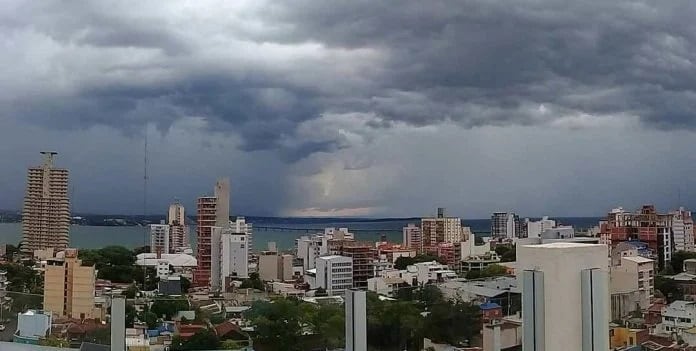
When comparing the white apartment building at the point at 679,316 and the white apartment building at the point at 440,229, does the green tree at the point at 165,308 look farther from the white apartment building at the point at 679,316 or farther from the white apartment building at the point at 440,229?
the white apartment building at the point at 440,229

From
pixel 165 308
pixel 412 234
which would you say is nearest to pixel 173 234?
pixel 412 234

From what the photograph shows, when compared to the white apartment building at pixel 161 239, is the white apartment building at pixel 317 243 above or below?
below

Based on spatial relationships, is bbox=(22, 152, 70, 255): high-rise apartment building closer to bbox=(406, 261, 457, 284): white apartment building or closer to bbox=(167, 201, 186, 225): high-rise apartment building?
bbox=(167, 201, 186, 225): high-rise apartment building

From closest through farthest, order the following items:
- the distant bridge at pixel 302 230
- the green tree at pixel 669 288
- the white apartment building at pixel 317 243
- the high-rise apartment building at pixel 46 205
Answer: the green tree at pixel 669 288 → the high-rise apartment building at pixel 46 205 → the white apartment building at pixel 317 243 → the distant bridge at pixel 302 230

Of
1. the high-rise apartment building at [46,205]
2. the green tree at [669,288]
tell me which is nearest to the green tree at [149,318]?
the green tree at [669,288]

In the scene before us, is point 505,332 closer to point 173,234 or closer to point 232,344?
point 232,344

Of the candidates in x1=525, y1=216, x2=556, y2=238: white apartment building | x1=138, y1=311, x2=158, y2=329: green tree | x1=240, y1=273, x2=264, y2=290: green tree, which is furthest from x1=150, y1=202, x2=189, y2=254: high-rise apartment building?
x1=138, y1=311, x2=158, y2=329: green tree
